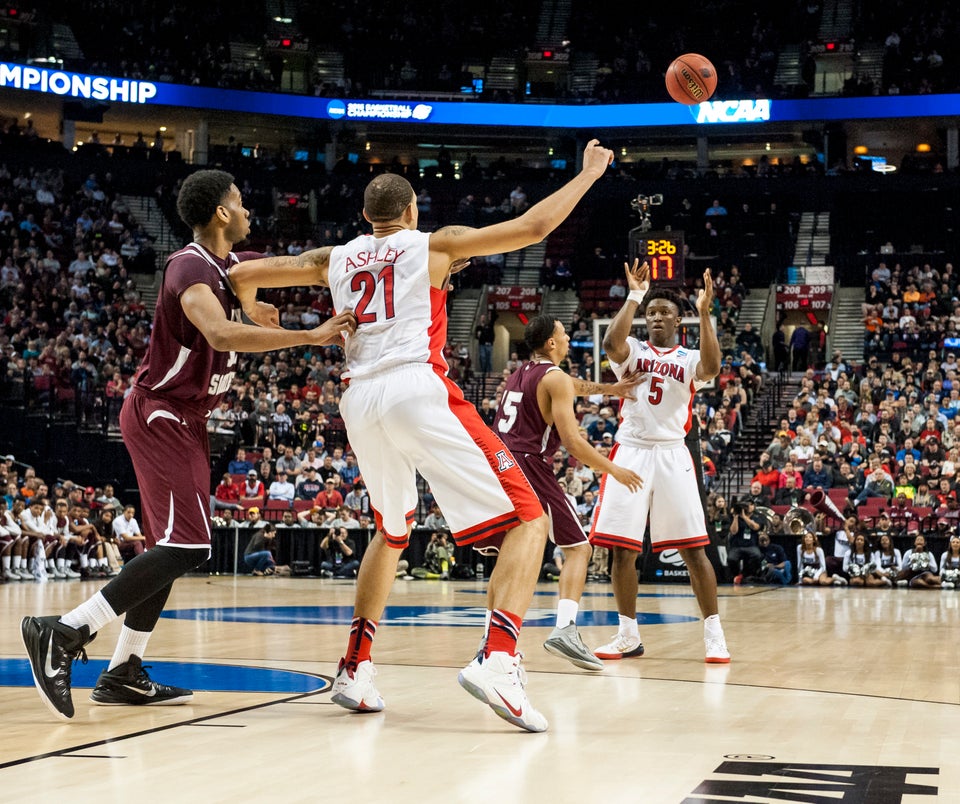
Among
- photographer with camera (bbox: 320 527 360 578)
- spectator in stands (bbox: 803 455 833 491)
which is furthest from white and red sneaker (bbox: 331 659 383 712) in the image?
spectator in stands (bbox: 803 455 833 491)

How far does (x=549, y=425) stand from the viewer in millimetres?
7301

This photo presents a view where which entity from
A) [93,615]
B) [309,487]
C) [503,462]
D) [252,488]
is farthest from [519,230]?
[252,488]

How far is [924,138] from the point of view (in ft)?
128

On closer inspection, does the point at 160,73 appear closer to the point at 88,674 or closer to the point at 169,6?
the point at 169,6

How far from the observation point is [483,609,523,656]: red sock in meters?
4.59

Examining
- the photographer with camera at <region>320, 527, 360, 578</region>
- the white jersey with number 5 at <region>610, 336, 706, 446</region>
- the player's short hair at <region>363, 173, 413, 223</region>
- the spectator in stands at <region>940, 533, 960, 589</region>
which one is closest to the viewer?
the player's short hair at <region>363, 173, 413, 223</region>

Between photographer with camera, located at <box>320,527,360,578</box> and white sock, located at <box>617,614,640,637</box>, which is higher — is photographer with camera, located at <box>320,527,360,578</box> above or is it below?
below

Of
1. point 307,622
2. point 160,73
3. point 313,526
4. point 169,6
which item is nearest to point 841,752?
point 307,622

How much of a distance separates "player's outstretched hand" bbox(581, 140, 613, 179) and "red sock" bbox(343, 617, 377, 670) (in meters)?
2.04

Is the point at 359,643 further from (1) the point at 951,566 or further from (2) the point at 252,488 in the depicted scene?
(2) the point at 252,488

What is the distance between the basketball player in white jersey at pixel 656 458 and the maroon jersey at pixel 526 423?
477 mm

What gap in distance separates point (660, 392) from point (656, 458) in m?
0.41

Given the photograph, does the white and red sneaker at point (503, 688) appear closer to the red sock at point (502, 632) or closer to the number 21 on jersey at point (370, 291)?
the red sock at point (502, 632)

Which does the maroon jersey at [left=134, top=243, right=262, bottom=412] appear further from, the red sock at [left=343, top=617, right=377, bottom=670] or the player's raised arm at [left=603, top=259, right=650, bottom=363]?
the player's raised arm at [left=603, top=259, right=650, bottom=363]
